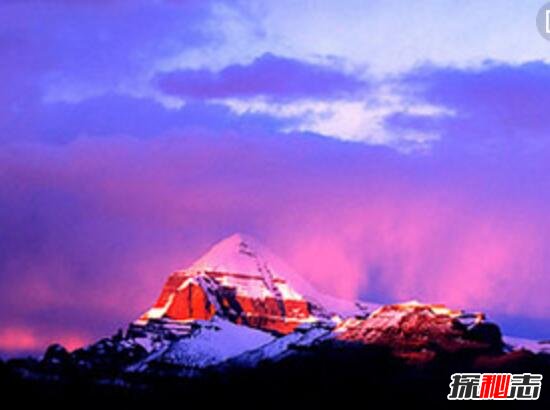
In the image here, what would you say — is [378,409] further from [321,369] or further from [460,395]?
[460,395]

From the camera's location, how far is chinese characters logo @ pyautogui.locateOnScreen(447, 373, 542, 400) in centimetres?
8656

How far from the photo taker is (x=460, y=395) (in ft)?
288

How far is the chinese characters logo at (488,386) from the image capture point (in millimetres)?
86562

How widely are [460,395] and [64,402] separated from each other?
10298cm

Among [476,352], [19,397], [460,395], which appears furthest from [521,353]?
[460,395]

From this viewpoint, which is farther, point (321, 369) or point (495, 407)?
point (321, 369)

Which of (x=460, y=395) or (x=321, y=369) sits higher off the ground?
(x=321, y=369)

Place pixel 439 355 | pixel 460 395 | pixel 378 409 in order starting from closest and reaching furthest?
pixel 460 395
pixel 378 409
pixel 439 355

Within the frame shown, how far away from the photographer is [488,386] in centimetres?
8688

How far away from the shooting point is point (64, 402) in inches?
7126

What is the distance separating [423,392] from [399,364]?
63.1 ft

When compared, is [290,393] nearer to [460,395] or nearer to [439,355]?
[439,355]

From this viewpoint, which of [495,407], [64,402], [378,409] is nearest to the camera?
[495,407]

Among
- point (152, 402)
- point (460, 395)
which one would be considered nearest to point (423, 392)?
point (152, 402)
